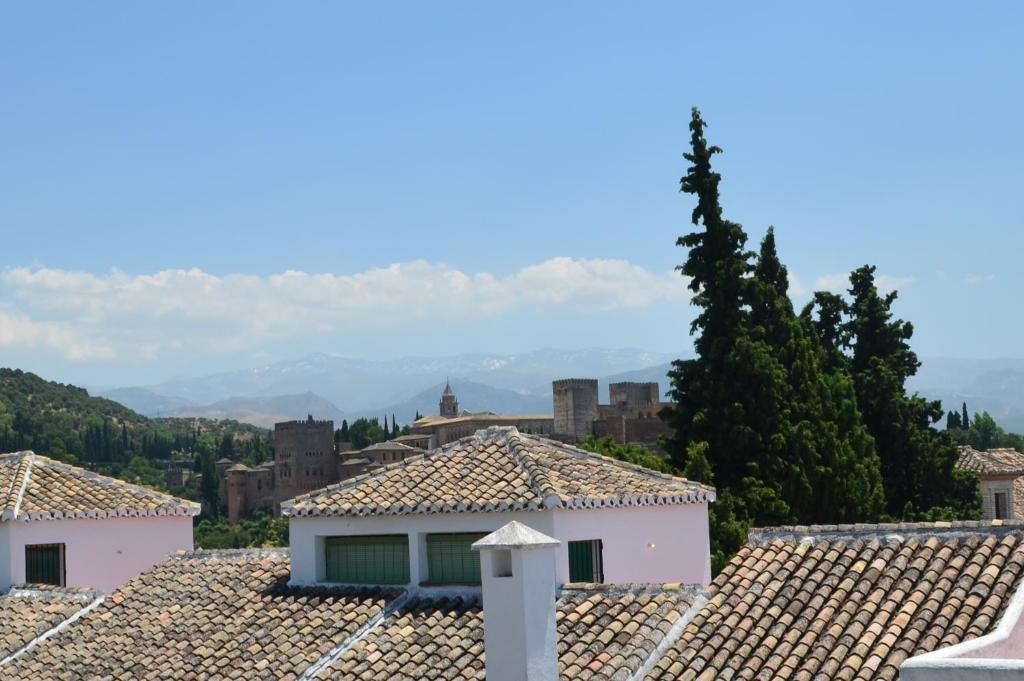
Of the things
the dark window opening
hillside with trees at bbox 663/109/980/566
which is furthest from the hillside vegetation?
hillside with trees at bbox 663/109/980/566

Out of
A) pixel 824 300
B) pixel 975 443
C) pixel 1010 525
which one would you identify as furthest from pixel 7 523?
pixel 975 443

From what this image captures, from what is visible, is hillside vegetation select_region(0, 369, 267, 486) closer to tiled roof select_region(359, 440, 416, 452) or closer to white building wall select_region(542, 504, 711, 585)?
tiled roof select_region(359, 440, 416, 452)

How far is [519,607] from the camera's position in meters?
11.5

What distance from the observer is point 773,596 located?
40.7 feet

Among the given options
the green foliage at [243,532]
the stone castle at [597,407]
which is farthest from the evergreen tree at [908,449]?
the stone castle at [597,407]

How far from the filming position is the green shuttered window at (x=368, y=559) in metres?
15.5

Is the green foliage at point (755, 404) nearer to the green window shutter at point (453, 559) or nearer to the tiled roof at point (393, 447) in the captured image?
the green window shutter at point (453, 559)

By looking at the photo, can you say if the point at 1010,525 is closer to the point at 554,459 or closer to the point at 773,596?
the point at 773,596

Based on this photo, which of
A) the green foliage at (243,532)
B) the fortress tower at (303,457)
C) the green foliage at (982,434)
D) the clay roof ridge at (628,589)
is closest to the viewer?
the clay roof ridge at (628,589)

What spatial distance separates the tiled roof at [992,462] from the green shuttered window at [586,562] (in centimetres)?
2213

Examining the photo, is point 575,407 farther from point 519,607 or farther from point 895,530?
point 519,607

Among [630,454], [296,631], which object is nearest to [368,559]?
[296,631]

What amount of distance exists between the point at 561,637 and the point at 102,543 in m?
8.72

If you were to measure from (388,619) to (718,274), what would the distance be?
13556mm
